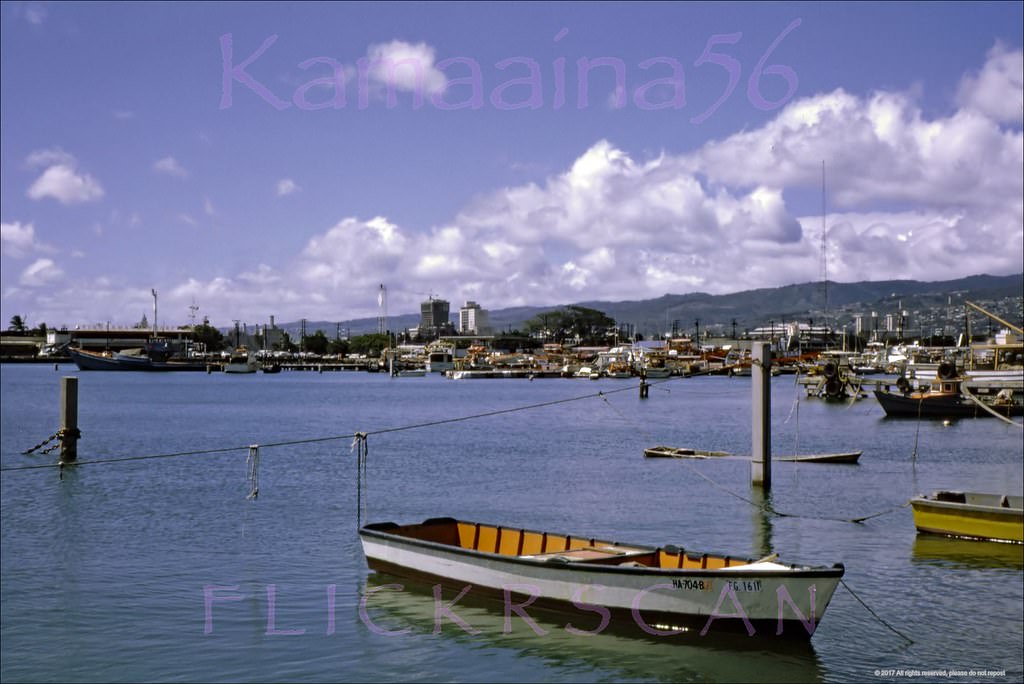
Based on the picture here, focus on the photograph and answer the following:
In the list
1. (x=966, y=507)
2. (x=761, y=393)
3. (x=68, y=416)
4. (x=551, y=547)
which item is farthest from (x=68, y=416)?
(x=966, y=507)

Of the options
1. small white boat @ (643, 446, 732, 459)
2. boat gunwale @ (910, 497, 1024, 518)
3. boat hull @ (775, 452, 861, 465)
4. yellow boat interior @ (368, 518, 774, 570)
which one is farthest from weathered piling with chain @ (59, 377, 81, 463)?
boat gunwale @ (910, 497, 1024, 518)

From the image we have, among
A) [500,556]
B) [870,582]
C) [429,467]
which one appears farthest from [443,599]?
[429,467]

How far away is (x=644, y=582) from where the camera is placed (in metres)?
19.3

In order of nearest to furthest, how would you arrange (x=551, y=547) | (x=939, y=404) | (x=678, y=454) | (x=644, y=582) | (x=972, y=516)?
(x=644, y=582)
(x=551, y=547)
(x=972, y=516)
(x=678, y=454)
(x=939, y=404)

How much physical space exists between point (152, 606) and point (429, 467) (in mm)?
26787

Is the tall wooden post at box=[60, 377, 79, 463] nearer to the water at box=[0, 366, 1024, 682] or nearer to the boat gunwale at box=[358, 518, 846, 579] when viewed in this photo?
the water at box=[0, 366, 1024, 682]

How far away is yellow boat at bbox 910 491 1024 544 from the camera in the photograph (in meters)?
27.7

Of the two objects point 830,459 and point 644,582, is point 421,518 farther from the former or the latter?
point 830,459

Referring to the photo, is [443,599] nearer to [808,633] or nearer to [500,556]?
[500,556]

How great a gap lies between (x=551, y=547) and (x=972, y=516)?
13.3m

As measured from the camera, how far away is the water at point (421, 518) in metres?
19.2

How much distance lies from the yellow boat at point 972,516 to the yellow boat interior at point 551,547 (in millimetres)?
9461

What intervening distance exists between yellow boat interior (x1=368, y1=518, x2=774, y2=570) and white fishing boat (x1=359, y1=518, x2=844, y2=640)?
2 cm

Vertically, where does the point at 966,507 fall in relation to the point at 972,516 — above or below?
above
